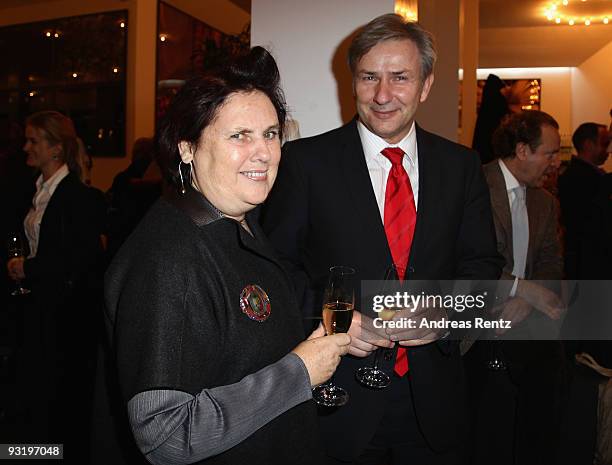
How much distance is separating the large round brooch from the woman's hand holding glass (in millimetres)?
106

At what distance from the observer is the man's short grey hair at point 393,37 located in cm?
172

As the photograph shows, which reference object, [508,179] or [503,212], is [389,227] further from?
[508,179]

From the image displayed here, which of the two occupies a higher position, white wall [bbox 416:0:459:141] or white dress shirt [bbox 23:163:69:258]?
white wall [bbox 416:0:459:141]

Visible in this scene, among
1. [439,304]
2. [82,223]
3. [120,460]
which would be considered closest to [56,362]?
[82,223]

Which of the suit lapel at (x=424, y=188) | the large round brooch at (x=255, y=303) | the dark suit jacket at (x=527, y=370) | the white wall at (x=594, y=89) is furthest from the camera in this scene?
the white wall at (x=594, y=89)

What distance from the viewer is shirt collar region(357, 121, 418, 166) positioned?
1.77 m

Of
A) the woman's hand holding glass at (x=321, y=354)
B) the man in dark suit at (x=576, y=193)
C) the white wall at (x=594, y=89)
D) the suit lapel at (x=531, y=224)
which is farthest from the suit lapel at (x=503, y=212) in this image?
the white wall at (x=594, y=89)

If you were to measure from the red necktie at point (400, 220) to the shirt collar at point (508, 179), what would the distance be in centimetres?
135

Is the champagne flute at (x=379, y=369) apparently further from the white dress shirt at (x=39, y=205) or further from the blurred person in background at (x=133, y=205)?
the white dress shirt at (x=39, y=205)

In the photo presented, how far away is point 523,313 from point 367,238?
132cm

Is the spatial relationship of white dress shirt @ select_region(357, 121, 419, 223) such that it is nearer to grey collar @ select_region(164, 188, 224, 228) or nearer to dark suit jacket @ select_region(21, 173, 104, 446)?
grey collar @ select_region(164, 188, 224, 228)

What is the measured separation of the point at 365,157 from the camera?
1763 mm

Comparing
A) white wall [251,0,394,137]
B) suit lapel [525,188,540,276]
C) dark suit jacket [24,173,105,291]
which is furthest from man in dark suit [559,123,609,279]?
dark suit jacket [24,173,105,291]

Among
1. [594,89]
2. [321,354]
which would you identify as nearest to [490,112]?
[321,354]
